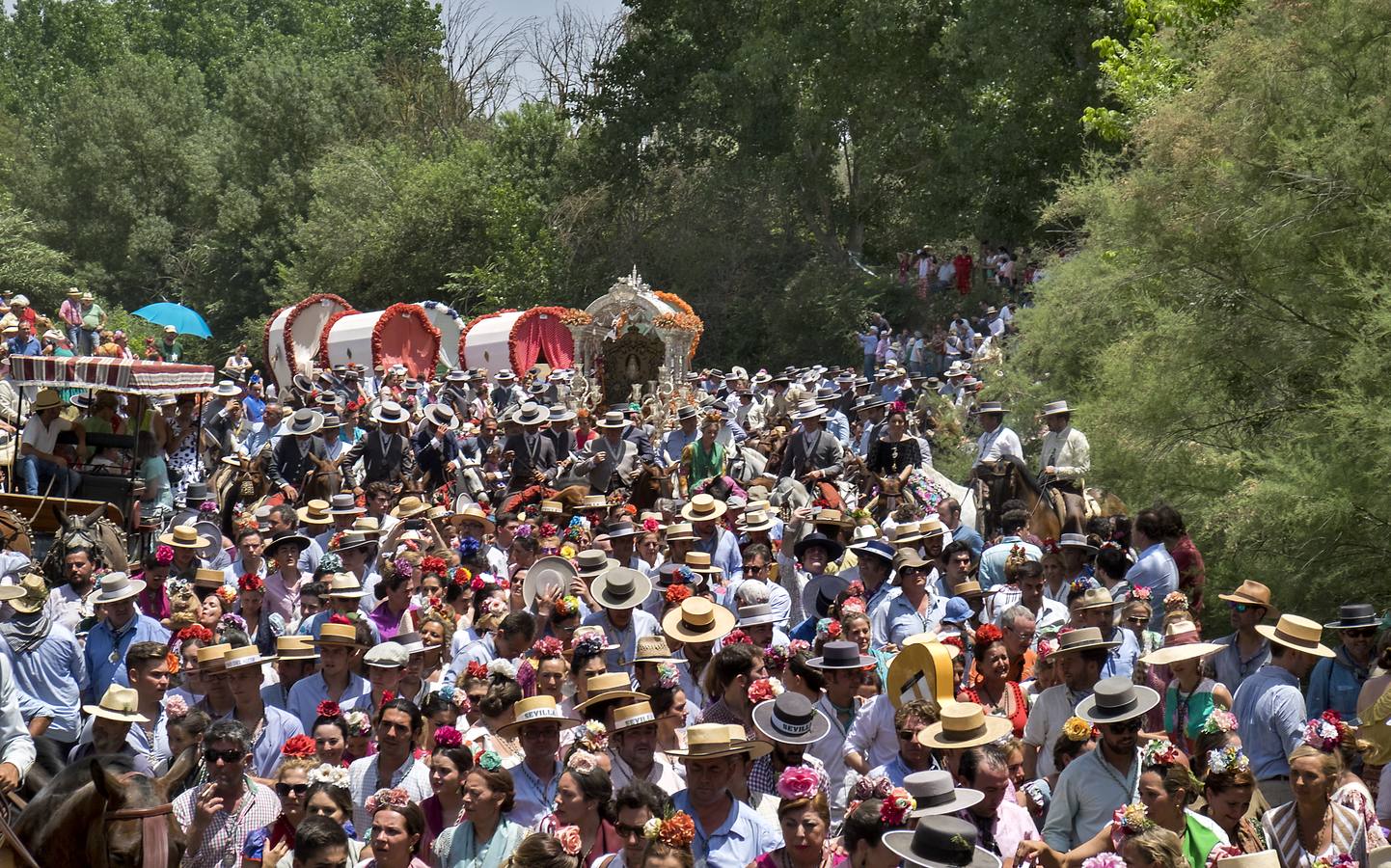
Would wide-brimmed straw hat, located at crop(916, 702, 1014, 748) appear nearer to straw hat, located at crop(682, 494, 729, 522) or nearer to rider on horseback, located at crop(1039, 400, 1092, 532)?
straw hat, located at crop(682, 494, 729, 522)

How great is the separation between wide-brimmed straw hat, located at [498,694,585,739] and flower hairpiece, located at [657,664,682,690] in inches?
25.4

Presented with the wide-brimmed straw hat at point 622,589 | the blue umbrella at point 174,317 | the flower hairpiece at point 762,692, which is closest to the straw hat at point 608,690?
the flower hairpiece at point 762,692

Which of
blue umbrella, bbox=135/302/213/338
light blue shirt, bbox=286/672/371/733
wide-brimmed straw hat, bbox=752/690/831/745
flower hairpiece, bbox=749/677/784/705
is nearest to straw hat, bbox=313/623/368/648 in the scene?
light blue shirt, bbox=286/672/371/733

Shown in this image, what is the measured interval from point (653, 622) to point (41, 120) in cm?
6661

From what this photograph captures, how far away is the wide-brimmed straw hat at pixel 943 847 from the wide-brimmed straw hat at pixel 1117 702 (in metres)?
1.31

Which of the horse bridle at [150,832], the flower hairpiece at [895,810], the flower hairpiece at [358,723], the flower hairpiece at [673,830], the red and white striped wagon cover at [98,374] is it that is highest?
the red and white striped wagon cover at [98,374]

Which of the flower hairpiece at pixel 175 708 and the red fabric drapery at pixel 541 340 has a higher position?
the flower hairpiece at pixel 175 708

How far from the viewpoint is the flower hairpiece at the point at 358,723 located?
792 cm

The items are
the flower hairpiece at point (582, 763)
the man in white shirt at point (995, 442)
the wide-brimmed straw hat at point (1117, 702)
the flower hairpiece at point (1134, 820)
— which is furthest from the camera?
the man in white shirt at point (995, 442)

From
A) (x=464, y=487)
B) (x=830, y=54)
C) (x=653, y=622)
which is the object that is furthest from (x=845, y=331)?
(x=653, y=622)

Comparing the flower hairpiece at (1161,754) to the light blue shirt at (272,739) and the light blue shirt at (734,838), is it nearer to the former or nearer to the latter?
the light blue shirt at (734,838)

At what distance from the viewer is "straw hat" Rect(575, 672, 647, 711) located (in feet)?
25.3

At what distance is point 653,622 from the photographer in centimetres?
1027

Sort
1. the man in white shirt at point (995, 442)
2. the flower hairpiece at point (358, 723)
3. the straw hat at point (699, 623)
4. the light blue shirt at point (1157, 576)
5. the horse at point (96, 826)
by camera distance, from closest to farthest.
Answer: the horse at point (96, 826)
the flower hairpiece at point (358, 723)
the straw hat at point (699, 623)
the light blue shirt at point (1157, 576)
the man in white shirt at point (995, 442)
